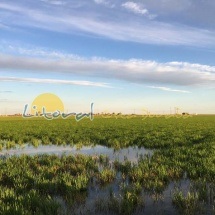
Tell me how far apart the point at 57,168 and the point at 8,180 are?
2.07 m

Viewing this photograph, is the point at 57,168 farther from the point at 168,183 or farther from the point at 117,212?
the point at 117,212

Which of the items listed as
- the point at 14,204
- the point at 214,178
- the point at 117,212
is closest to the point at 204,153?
the point at 214,178

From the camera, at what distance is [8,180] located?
32.8ft

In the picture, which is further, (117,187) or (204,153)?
(204,153)

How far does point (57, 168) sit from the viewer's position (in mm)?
11602

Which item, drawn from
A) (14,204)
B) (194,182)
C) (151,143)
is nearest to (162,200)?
(194,182)

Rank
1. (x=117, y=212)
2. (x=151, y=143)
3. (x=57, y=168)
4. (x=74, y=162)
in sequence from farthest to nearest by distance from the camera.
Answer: (x=151, y=143), (x=74, y=162), (x=57, y=168), (x=117, y=212)

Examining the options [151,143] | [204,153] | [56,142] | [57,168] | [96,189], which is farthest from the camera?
[56,142]

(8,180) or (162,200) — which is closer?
(162,200)

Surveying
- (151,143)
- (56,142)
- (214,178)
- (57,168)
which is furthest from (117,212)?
(56,142)

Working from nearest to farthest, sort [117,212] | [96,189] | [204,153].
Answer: [117,212]
[96,189]
[204,153]

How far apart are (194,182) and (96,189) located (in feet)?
9.63

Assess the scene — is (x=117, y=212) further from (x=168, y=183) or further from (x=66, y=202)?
(x=168, y=183)

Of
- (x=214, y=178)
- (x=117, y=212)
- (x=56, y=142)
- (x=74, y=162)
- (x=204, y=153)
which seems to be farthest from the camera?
(x=56, y=142)
